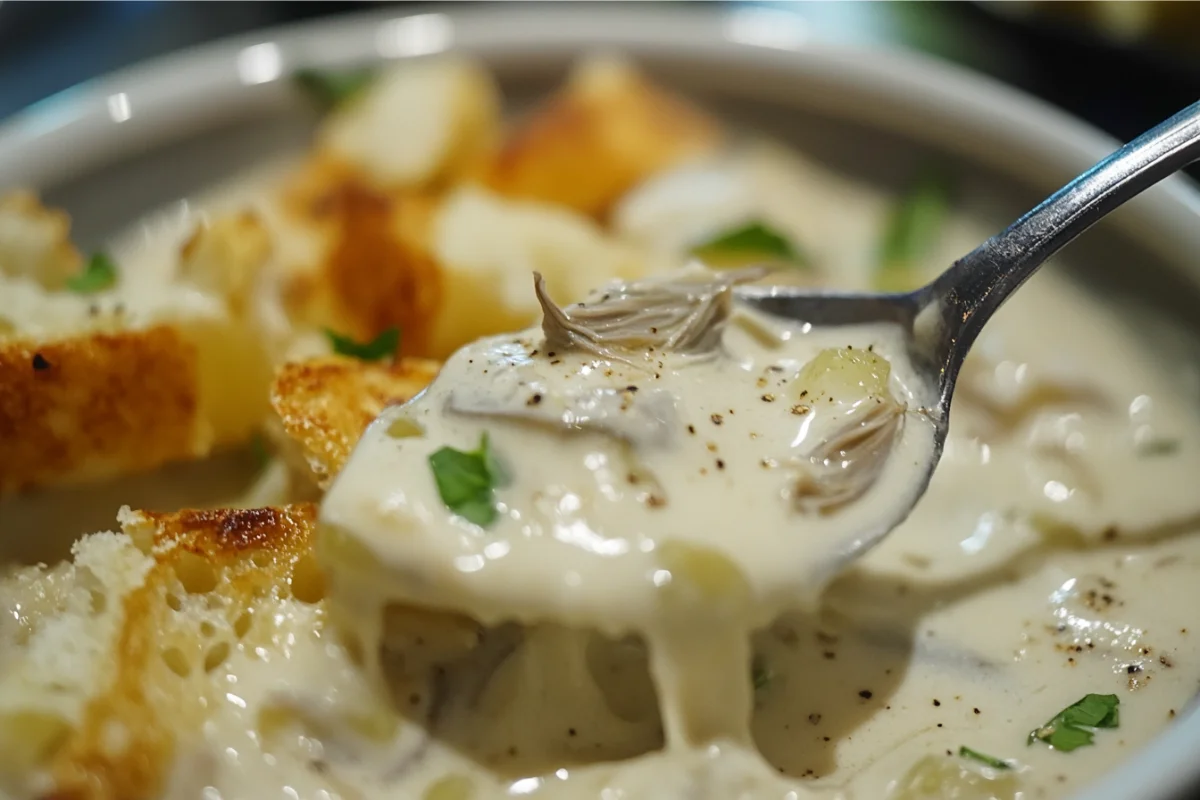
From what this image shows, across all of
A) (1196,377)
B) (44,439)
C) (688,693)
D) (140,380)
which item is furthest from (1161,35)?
(44,439)

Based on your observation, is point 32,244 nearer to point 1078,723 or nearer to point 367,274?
point 367,274

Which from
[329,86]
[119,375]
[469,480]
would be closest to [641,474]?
[469,480]

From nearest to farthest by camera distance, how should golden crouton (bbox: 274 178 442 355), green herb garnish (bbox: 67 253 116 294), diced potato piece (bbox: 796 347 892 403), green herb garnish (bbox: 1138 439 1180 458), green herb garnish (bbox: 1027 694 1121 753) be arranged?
green herb garnish (bbox: 1027 694 1121 753) → diced potato piece (bbox: 796 347 892 403) → green herb garnish (bbox: 1138 439 1180 458) → green herb garnish (bbox: 67 253 116 294) → golden crouton (bbox: 274 178 442 355)

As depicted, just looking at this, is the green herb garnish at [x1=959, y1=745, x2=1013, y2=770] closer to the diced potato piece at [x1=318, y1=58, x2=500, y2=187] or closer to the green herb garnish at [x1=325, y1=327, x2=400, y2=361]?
the green herb garnish at [x1=325, y1=327, x2=400, y2=361]

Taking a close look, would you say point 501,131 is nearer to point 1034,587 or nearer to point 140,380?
point 140,380

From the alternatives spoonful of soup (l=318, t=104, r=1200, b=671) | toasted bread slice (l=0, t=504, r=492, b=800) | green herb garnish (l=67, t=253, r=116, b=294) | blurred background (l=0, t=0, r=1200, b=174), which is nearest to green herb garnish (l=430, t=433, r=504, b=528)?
spoonful of soup (l=318, t=104, r=1200, b=671)

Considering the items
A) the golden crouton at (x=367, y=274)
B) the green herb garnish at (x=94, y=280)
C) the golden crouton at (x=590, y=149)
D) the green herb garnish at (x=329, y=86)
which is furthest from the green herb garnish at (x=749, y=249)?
the green herb garnish at (x=94, y=280)
